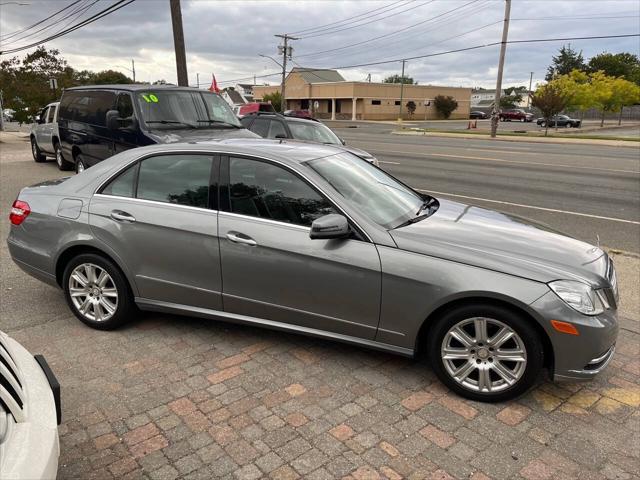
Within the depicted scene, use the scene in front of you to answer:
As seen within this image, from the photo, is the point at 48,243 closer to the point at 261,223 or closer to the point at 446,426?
the point at 261,223

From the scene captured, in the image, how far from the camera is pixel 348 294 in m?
3.41

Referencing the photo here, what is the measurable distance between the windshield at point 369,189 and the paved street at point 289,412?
104 centimetres

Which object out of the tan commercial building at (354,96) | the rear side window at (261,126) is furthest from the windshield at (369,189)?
the tan commercial building at (354,96)

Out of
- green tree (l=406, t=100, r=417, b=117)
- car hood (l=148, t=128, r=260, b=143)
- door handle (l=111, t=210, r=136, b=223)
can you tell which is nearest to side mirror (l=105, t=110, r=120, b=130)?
car hood (l=148, t=128, r=260, b=143)

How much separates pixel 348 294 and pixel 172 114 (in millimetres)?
6595

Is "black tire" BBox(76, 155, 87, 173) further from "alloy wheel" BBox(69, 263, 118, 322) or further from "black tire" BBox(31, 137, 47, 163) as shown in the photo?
"alloy wheel" BBox(69, 263, 118, 322)

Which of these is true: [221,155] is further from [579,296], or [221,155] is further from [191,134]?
[191,134]

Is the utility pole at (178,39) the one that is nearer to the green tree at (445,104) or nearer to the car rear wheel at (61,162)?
the car rear wheel at (61,162)

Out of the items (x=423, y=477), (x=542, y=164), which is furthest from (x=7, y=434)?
(x=542, y=164)

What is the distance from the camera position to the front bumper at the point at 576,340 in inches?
119

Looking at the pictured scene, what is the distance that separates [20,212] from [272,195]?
2.29m

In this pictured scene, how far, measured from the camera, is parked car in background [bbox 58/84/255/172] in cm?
862

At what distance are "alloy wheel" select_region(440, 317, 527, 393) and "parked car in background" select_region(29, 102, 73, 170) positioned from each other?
12.5 m

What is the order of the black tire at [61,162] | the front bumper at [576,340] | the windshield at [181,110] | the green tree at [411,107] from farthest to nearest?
the green tree at [411,107] < the black tire at [61,162] < the windshield at [181,110] < the front bumper at [576,340]
